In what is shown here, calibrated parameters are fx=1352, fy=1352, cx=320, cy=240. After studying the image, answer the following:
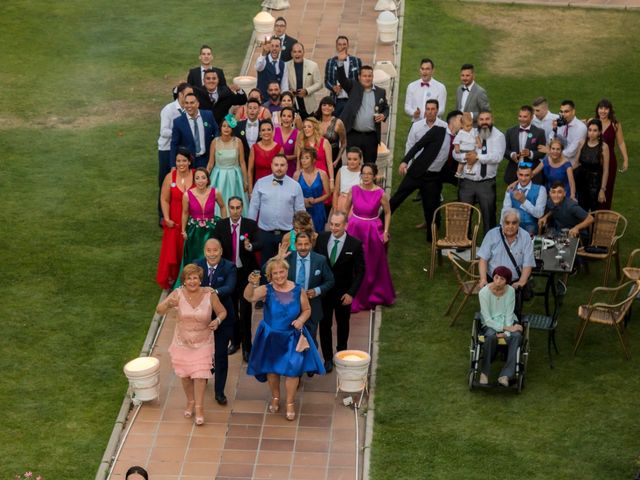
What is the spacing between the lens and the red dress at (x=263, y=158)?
1662cm

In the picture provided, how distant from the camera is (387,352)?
1534 centimetres

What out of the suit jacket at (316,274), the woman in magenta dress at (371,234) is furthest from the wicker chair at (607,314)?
the suit jacket at (316,274)

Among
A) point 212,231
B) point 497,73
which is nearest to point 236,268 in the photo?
point 212,231

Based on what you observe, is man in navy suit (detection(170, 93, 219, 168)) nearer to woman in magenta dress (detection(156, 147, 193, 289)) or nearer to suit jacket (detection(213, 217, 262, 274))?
woman in magenta dress (detection(156, 147, 193, 289))

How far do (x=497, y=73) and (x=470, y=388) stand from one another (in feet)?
34.8

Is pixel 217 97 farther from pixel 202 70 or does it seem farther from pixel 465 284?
pixel 465 284

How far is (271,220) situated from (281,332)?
2104 millimetres

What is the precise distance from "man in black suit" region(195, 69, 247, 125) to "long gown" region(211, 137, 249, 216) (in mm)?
1599

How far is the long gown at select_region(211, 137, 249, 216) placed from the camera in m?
16.6

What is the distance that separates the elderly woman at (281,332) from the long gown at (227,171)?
10.4 ft

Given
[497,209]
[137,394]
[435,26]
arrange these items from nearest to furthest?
[137,394] → [497,209] → [435,26]

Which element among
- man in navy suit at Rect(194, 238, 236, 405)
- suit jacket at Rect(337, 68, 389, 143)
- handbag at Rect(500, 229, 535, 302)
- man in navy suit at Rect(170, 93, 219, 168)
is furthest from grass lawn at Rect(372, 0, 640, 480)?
man in navy suit at Rect(170, 93, 219, 168)

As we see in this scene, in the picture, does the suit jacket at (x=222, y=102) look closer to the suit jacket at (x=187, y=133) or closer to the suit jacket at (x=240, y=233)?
the suit jacket at (x=187, y=133)

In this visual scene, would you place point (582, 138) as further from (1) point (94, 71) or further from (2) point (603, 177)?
(1) point (94, 71)
